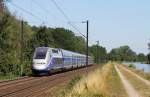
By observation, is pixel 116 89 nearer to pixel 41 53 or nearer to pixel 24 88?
pixel 24 88

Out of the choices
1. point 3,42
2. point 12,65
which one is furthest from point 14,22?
point 12,65

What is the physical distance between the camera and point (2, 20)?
59656 millimetres

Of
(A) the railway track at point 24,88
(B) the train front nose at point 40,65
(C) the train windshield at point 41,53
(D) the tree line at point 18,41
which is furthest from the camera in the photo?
(D) the tree line at point 18,41

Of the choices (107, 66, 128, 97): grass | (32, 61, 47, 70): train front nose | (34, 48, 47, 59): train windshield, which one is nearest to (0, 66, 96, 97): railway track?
(107, 66, 128, 97): grass

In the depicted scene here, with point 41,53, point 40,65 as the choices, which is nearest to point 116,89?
point 40,65

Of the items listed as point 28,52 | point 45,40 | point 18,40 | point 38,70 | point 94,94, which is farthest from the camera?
point 45,40

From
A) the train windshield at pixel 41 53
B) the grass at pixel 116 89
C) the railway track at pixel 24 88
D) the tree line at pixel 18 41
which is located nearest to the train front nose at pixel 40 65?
the train windshield at pixel 41 53

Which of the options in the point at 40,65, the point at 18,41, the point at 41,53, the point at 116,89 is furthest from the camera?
the point at 18,41

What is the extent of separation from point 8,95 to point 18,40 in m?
63.9

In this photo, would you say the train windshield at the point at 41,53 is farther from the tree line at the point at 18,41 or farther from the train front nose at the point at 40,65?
the tree line at the point at 18,41

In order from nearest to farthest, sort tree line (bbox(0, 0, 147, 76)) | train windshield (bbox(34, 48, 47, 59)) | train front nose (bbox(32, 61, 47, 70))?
train front nose (bbox(32, 61, 47, 70)) < train windshield (bbox(34, 48, 47, 59)) < tree line (bbox(0, 0, 147, 76))

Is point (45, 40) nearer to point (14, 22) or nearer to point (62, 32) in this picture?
point (14, 22)

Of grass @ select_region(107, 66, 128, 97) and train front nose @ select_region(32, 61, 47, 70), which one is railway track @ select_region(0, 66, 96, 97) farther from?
train front nose @ select_region(32, 61, 47, 70)

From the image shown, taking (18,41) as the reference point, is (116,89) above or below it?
below
